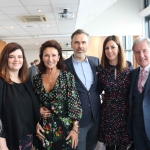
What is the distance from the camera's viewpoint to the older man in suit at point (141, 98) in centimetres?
177

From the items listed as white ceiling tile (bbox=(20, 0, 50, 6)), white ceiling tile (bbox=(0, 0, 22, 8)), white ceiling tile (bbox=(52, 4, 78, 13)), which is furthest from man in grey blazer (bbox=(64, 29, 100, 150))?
white ceiling tile (bbox=(52, 4, 78, 13))

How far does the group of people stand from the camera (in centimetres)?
168

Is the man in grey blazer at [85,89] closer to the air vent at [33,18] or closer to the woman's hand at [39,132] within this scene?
the woman's hand at [39,132]

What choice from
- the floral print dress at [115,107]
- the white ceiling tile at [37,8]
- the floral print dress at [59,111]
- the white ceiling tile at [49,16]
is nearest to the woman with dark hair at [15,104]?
the floral print dress at [59,111]

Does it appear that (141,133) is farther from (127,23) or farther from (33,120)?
(127,23)

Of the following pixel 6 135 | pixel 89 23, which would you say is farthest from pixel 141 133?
pixel 89 23

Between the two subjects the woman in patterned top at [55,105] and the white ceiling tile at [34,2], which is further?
the white ceiling tile at [34,2]

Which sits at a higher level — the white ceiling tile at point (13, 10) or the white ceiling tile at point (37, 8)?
the white ceiling tile at point (37, 8)

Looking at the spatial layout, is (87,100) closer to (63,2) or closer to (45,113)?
(45,113)

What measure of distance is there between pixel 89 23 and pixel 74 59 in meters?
8.27

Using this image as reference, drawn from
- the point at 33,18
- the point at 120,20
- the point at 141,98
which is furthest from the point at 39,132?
the point at 120,20

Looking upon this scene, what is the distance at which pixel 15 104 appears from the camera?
1.63m

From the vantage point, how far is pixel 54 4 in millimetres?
5473

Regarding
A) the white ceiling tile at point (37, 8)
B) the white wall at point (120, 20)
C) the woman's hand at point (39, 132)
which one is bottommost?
the woman's hand at point (39, 132)
